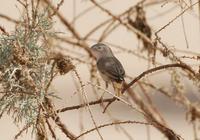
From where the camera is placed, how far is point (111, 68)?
6.20ft

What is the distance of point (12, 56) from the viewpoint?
1.23 m

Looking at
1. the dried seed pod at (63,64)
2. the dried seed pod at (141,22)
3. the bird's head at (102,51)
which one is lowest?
the dried seed pod at (63,64)

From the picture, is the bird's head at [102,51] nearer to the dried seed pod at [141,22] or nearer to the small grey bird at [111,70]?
the small grey bird at [111,70]

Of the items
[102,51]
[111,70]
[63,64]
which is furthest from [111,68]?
[63,64]

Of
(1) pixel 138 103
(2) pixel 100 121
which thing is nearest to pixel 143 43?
(1) pixel 138 103

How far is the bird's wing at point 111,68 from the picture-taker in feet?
5.98

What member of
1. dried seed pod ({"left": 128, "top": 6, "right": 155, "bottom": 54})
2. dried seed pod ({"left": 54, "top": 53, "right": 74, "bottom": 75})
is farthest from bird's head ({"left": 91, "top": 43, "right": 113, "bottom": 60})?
dried seed pod ({"left": 54, "top": 53, "right": 74, "bottom": 75})

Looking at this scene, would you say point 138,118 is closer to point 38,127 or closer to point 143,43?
point 143,43

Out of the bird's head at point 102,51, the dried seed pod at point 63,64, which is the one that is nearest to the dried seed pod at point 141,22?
the bird's head at point 102,51

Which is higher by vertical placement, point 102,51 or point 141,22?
point 141,22

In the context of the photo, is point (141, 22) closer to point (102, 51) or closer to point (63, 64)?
point (102, 51)

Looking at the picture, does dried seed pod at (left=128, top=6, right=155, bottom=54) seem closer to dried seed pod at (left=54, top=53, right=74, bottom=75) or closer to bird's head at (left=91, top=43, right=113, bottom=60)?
bird's head at (left=91, top=43, right=113, bottom=60)

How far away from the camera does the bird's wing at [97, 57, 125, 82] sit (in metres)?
1.82

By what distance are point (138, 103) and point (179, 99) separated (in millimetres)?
179
